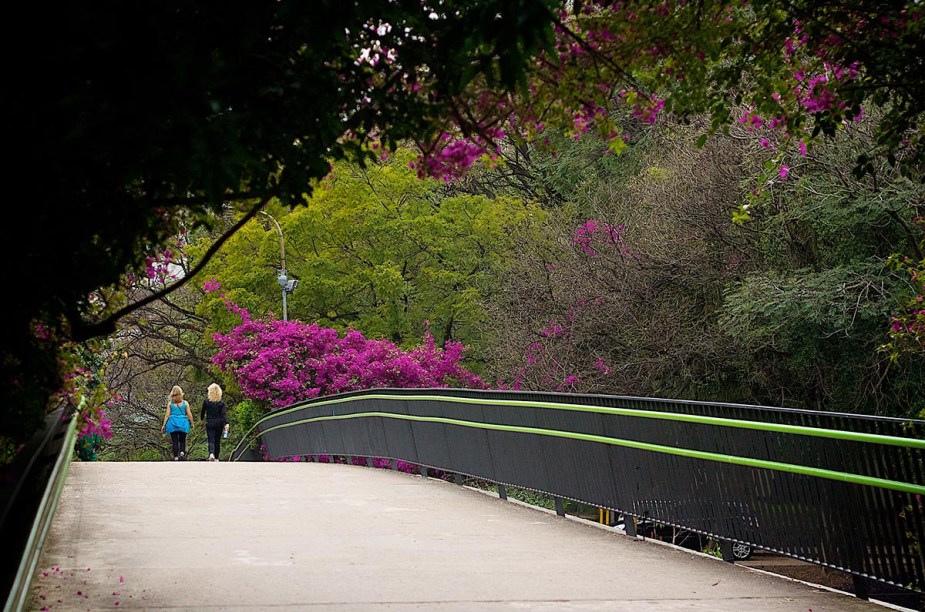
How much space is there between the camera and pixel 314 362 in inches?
1144

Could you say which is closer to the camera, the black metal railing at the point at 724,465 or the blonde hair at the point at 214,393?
the black metal railing at the point at 724,465

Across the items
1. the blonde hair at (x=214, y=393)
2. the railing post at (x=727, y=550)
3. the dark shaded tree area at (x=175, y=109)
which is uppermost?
the dark shaded tree area at (x=175, y=109)

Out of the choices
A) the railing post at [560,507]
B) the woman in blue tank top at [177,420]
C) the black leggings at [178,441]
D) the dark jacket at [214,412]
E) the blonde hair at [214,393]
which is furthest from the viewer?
the dark jacket at [214,412]

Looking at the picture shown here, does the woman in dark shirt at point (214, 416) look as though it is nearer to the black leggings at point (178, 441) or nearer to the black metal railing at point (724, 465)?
the black leggings at point (178, 441)

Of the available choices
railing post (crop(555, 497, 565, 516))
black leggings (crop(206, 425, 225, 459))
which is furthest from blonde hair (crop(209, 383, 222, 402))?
railing post (crop(555, 497, 565, 516))

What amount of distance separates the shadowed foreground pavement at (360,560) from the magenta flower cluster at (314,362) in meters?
14.5

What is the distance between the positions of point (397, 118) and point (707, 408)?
4.15 metres

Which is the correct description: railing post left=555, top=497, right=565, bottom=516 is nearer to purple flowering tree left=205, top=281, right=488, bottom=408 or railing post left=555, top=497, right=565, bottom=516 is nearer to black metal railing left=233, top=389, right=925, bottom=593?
black metal railing left=233, top=389, right=925, bottom=593

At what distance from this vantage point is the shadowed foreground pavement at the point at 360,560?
292 inches

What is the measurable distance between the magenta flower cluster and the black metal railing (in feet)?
43.8

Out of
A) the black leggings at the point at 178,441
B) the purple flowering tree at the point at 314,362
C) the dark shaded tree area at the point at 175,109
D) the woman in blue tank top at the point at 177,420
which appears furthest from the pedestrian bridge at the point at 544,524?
the purple flowering tree at the point at 314,362

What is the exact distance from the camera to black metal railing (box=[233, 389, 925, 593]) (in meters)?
7.34

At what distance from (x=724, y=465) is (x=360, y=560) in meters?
2.76

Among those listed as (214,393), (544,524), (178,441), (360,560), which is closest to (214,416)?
(214,393)
